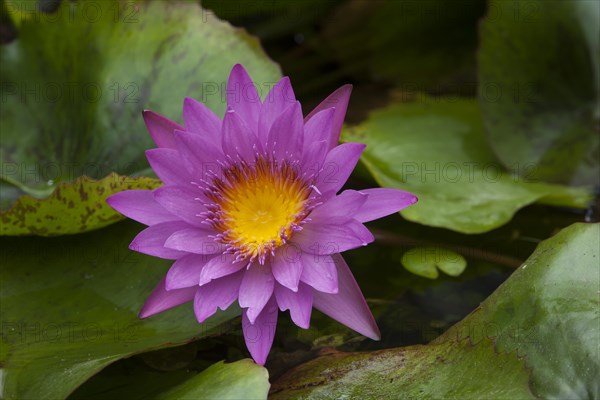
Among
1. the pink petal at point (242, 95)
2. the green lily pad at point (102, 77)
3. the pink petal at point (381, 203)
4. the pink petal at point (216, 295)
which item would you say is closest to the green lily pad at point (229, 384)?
the pink petal at point (216, 295)

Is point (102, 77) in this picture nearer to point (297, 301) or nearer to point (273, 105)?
point (273, 105)

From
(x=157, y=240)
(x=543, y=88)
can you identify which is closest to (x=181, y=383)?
(x=157, y=240)

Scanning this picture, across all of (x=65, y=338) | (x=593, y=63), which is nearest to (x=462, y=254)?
(x=593, y=63)

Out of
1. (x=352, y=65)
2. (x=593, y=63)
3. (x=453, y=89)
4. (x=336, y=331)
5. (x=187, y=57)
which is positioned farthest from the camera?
(x=352, y=65)

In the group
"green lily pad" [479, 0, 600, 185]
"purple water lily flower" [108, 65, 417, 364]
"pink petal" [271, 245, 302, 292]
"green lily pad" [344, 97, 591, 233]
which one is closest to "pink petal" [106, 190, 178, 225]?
"purple water lily flower" [108, 65, 417, 364]

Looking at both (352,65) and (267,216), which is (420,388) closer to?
(267,216)

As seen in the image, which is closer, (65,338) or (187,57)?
(65,338)

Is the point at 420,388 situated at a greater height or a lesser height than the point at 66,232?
lesser

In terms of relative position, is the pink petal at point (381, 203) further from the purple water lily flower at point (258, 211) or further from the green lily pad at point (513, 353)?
the green lily pad at point (513, 353)
